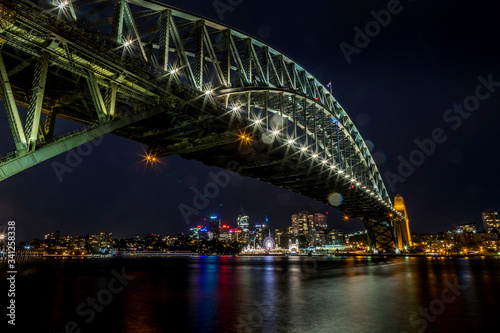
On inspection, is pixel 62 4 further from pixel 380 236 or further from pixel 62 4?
pixel 380 236

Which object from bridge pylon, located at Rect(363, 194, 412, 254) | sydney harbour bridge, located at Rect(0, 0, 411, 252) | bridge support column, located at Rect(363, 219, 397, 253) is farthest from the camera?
bridge support column, located at Rect(363, 219, 397, 253)

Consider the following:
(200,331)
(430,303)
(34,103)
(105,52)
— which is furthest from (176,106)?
(430,303)

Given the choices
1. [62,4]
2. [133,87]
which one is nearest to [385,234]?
[133,87]

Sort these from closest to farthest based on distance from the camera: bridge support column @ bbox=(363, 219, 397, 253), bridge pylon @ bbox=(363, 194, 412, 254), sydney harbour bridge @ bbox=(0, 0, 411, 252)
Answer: sydney harbour bridge @ bbox=(0, 0, 411, 252) < bridge pylon @ bbox=(363, 194, 412, 254) < bridge support column @ bbox=(363, 219, 397, 253)

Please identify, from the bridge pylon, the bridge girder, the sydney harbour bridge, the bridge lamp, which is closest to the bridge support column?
the bridge pylon

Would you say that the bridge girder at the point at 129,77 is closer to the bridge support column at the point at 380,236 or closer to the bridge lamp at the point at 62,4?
the bridge lamp at the point at 62,4

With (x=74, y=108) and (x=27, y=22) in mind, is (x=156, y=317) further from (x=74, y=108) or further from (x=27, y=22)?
(x=74, y=108)

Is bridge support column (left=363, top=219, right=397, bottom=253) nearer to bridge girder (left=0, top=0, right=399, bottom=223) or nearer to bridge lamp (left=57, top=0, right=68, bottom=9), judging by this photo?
bridge girder (left=0, top=0, right=399, bottom=223)

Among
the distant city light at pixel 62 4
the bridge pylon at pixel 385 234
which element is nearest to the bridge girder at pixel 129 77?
the distant city light at pixel 62 4

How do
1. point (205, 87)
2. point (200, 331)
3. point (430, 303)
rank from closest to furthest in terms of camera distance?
1. point (200, 331)
2. point (430, 303)
3. point (205, 87)

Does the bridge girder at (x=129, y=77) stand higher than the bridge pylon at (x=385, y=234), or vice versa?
the bridge girder at (x=129, y=77)

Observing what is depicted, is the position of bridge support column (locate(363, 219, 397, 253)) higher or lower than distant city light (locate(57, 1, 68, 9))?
lower
